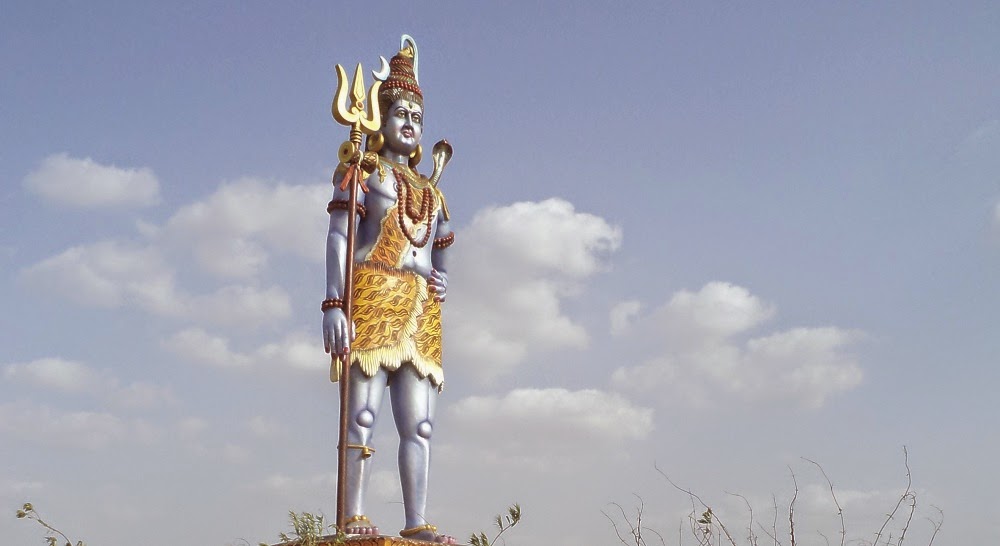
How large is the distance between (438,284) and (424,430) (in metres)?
1.27

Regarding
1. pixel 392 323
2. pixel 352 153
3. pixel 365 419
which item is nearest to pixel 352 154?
pixel 352 153

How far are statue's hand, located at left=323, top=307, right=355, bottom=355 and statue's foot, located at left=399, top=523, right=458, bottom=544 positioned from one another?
1.38m

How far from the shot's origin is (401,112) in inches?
331

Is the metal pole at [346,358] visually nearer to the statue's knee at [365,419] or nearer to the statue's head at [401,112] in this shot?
the statue's knee at [365,419]

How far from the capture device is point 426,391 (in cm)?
791

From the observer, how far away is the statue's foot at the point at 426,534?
24.1 ft

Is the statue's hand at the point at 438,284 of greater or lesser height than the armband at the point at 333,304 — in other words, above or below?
above

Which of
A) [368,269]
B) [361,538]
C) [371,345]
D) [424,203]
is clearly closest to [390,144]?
[424,203]

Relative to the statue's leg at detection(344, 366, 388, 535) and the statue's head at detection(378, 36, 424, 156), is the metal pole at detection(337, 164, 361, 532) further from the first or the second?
the statue's head at detection(378, 36, 424, 156)

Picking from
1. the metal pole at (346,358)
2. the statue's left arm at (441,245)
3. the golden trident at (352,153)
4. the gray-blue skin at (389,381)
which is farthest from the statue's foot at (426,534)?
the statue's left arm at (441,245)

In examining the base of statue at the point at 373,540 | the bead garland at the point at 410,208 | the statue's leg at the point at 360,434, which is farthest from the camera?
the bead garland at the point at 410,208

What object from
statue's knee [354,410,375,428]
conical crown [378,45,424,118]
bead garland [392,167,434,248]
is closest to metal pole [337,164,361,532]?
statue's knee [354,410,375,428]

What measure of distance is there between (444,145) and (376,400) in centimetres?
239

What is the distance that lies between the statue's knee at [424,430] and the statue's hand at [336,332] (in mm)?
831
